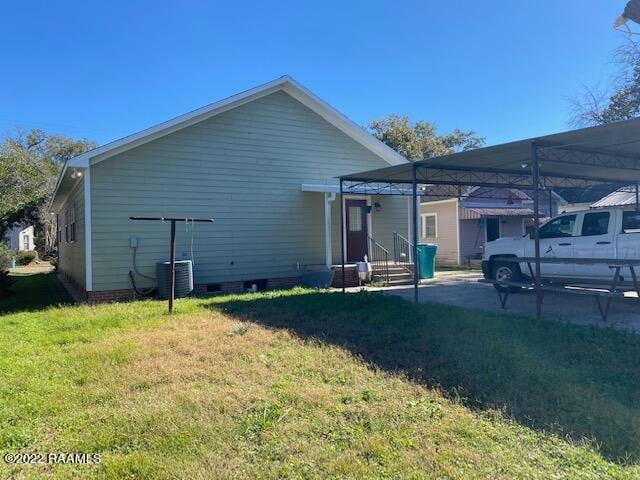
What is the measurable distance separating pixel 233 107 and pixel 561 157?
8.01m

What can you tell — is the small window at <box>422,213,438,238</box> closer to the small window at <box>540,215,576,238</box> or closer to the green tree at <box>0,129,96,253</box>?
the small window at <box>540,215,576,238</box>

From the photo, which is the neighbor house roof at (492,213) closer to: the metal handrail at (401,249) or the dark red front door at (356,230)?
the metal handrail at (401,249)

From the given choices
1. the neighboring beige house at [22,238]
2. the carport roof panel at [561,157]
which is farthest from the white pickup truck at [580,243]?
the neighboring beige house at [22,238]

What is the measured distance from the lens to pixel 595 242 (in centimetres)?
923

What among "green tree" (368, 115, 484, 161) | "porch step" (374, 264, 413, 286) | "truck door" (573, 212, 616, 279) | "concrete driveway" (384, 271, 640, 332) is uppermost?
"green tree" (368, 115, 484, 161)

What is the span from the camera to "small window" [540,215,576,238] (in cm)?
979

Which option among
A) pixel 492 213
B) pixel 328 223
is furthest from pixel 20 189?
pixel 492 213

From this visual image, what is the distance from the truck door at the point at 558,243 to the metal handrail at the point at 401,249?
15.2ft

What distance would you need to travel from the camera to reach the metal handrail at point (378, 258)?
44.4ft

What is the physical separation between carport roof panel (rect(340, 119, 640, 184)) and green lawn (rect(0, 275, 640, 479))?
305 centimetres

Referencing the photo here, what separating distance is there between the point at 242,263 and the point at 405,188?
577 centimetres

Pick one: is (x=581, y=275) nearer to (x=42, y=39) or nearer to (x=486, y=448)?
(x=486, y=448)

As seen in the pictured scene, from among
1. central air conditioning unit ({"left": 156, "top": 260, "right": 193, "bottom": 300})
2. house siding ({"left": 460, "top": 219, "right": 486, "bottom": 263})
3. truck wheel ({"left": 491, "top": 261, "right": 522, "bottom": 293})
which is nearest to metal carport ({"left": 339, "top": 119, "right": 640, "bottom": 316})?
truck wheel ({"left": 491, "top": 261, "right": 522, "bottom": 293})

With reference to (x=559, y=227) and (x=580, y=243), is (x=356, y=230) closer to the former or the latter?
(x=559, y=227)
